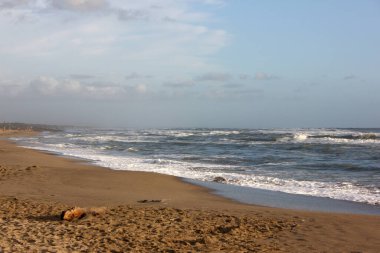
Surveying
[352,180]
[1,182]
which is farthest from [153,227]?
[352,180]

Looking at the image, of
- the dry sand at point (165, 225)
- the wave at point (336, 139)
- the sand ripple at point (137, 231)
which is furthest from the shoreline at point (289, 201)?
the wave at point (336, 139)

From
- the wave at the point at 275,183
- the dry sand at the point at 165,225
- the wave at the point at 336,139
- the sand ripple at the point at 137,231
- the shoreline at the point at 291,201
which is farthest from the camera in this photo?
the wave at the point at 336,139

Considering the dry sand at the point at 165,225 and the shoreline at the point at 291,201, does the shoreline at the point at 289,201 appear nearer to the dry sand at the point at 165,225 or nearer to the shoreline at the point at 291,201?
the shoreline at the point at 291,201

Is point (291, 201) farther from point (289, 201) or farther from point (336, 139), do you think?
point (336, 139)

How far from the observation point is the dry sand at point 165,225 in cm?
651

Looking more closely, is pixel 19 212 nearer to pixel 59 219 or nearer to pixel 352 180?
pixel 59 219

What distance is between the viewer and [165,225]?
7.80 metres

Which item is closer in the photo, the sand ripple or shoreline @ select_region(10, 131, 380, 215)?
the sand ripple

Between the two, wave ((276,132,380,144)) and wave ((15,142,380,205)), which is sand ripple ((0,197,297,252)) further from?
wave ((276,132,380,144))

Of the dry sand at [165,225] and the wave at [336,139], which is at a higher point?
→ the wave at [336,139]

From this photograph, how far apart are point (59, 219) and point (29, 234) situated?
1300mm

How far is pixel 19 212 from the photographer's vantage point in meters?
8.66

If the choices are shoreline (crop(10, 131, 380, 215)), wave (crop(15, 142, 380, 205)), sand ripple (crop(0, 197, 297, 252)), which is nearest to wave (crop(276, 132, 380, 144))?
wave (crop(15, 142, 380, 205))

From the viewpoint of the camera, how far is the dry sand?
6512 mm
